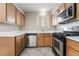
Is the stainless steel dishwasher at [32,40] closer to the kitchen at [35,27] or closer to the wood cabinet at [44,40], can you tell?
the kitchen at [35,27]

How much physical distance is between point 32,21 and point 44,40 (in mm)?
1584

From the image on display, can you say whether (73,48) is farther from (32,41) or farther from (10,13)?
(32,41)

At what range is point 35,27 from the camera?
6.97 meters

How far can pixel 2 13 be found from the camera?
313cm

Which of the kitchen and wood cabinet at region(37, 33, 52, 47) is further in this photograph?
wood cabinet at region(37, 33, 52, 47)

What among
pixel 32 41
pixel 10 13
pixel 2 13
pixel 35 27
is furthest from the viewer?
pixel 35 27

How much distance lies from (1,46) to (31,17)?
13.4ft

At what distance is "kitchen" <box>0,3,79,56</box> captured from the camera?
3.16m

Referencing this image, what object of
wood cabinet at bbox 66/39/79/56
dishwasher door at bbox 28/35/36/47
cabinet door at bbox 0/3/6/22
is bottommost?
dishwasher door at bbox 28/35/36/47

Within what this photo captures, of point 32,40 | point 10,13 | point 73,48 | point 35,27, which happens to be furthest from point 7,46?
point 35,27

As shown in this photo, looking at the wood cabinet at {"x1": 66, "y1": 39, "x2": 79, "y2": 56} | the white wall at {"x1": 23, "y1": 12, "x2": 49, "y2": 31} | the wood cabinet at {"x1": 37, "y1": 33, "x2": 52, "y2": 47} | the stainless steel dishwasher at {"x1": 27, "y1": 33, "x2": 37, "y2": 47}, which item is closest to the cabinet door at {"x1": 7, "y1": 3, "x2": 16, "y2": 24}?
the wood cabinet at {"x1": 66, "y1": 39, "x2": 79, "y2": 56}

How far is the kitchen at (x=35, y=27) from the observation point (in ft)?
10.4

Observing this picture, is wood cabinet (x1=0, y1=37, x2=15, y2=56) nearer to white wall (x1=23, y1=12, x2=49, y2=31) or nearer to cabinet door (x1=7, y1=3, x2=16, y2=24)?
cabinet door (x1=7, y1=3, x2=16, y2=24)

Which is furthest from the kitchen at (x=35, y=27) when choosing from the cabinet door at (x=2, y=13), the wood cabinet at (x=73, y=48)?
the wood cabinet at (x=73, y=48)
